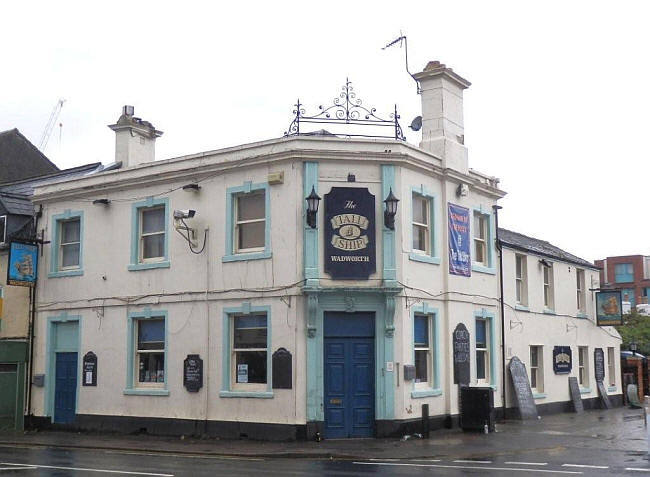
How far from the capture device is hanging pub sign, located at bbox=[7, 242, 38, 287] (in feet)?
79.0

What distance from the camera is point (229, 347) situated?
69.3ft

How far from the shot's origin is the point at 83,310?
24.1 meters

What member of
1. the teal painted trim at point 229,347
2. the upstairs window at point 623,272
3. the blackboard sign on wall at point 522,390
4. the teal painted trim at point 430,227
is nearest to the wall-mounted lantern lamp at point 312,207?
the teal painted trim at point 229,347

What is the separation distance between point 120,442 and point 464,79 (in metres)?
13.5

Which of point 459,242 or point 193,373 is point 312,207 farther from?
point 193,373

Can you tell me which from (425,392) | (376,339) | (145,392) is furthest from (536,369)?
(145,392)

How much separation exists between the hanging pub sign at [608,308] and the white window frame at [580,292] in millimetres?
636

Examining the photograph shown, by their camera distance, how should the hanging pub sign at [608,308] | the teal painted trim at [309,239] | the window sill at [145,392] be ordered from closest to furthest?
the teal painted trim at [309,239] → the window sill at [145,392] → the hanging pub sign at [608,308]

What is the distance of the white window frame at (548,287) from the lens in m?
29.5

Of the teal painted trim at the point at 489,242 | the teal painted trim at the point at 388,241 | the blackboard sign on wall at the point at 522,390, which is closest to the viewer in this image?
the teal painted trim at the point at 388,241

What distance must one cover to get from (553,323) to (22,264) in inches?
698

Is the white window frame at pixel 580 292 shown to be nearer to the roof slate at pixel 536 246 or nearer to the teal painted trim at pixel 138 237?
the roof slate at pixel 536 246

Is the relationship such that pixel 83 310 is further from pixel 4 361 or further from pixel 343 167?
pixel 343 167

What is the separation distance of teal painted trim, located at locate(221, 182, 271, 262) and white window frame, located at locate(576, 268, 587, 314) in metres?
15.5
